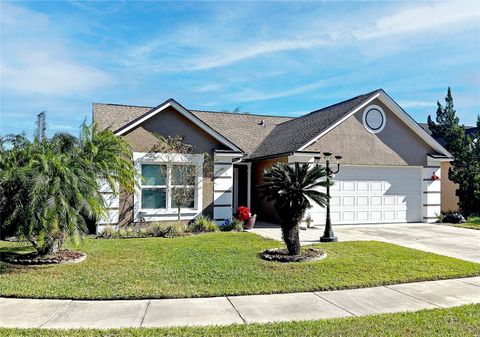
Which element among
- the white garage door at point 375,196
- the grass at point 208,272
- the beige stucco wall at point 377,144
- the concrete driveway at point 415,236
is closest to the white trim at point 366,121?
the beige stucco wall at point 377,144

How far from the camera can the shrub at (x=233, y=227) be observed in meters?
14.5

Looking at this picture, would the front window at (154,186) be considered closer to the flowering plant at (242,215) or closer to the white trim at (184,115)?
the white trim at (184,115)

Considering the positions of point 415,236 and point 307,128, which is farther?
point 307,128

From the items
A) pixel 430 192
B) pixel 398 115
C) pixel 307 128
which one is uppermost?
pixel 398 115

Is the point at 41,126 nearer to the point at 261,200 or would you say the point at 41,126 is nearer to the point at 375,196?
the point at 261,200

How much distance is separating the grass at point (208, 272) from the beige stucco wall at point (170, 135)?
10.1 feet

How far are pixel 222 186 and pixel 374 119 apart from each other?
7545 mm

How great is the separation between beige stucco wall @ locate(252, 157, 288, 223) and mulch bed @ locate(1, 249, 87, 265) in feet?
30.4

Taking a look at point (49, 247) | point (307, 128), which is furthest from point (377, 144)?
point (49, 247)

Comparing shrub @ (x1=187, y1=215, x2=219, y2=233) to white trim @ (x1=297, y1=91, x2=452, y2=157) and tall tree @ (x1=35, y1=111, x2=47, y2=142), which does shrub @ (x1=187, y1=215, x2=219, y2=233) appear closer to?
white trim @ (x1=297, y1=91, x2=452, y2=157)

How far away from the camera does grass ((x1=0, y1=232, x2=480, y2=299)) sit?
677 centimetres

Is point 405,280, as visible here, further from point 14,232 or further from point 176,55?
point 176,55

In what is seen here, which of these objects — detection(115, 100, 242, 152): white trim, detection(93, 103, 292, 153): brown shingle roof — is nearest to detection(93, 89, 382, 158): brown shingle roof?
detection(93, 103, 292, 153): brown shingle roof

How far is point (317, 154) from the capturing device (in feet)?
51.8
